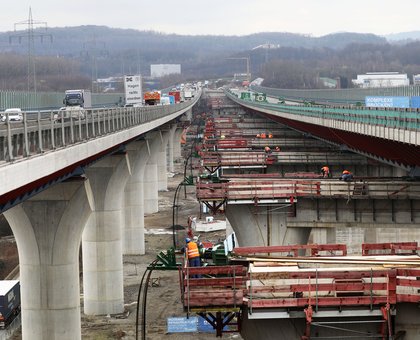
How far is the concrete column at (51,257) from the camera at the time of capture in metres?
39.1

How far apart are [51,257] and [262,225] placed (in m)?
9.04

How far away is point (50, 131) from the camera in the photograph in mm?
24969

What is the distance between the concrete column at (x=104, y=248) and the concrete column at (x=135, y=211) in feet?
46.4

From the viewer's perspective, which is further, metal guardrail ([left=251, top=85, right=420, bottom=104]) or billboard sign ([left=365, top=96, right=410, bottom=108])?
metal guardrail ([left=251, top=85, right=420, bottom=104])

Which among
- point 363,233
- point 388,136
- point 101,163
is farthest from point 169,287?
point 388,136

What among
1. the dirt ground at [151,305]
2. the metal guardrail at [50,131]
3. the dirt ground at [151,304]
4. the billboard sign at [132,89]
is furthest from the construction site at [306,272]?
the billboard sign at [132,89]

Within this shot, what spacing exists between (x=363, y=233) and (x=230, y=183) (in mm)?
11456

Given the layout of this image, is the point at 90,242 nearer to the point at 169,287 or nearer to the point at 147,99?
the point at 169,287

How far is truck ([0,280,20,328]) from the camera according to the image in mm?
49062

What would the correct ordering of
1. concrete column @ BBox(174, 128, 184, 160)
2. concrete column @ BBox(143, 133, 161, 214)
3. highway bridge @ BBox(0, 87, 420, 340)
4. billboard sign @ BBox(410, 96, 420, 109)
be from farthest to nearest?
concrete column @ BBox(174, 128, 184, 160) → concrete column @ BBox(143, 133, 161, 214) → billboard sign @ BBox(410, 96, 420, 109) → highway bridge @ BBox(0, 87, 420, 340)

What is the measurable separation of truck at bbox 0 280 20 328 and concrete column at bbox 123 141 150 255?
69.8 ft

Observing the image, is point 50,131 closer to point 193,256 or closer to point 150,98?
point 193,256

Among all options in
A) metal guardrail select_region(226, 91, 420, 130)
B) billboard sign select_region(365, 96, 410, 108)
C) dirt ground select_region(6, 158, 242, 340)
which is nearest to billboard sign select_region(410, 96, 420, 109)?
billboard sign select_region(365, 96, 410, 108)

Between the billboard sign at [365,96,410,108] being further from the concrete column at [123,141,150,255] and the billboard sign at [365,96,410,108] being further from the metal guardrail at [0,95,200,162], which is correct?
the metal guardrail at [0,95,200,162]
